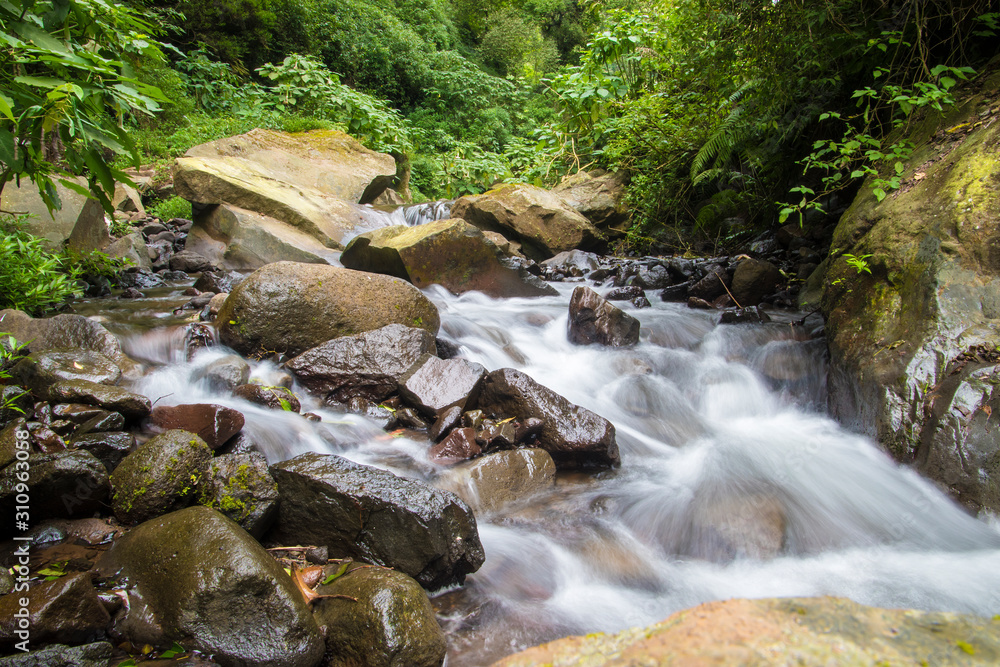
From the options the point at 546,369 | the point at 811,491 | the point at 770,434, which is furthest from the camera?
the point at 546,369

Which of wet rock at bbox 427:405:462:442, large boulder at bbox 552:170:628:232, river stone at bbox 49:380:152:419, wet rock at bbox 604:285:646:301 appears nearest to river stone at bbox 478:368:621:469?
wet rock at bbox 427:405:462:442

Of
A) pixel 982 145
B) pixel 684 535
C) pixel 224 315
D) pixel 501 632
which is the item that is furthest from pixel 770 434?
pixel 224 315

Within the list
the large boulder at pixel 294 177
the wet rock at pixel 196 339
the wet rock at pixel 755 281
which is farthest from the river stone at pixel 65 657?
the large boulder at pixel 294 177

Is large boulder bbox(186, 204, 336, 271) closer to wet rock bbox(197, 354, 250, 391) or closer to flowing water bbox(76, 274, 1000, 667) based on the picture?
flowing water bbox(76, 274, 1000, 667)

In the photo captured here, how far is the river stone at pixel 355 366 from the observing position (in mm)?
4270

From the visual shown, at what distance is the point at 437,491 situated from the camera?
261cm

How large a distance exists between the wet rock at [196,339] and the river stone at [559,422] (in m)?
2.49

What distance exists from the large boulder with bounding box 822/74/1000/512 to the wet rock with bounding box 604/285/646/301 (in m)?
2.69

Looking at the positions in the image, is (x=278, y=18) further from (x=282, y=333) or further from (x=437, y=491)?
(x=437, y=491)

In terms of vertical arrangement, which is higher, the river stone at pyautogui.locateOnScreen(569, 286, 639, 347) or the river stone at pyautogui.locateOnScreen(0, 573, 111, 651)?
the river stone at pyautogui.locateOnScreen(569, 286, 639, 347)

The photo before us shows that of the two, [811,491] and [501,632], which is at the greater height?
[811,491]

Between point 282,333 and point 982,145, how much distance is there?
542 cm

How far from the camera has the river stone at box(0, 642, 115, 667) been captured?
1.65 metres
